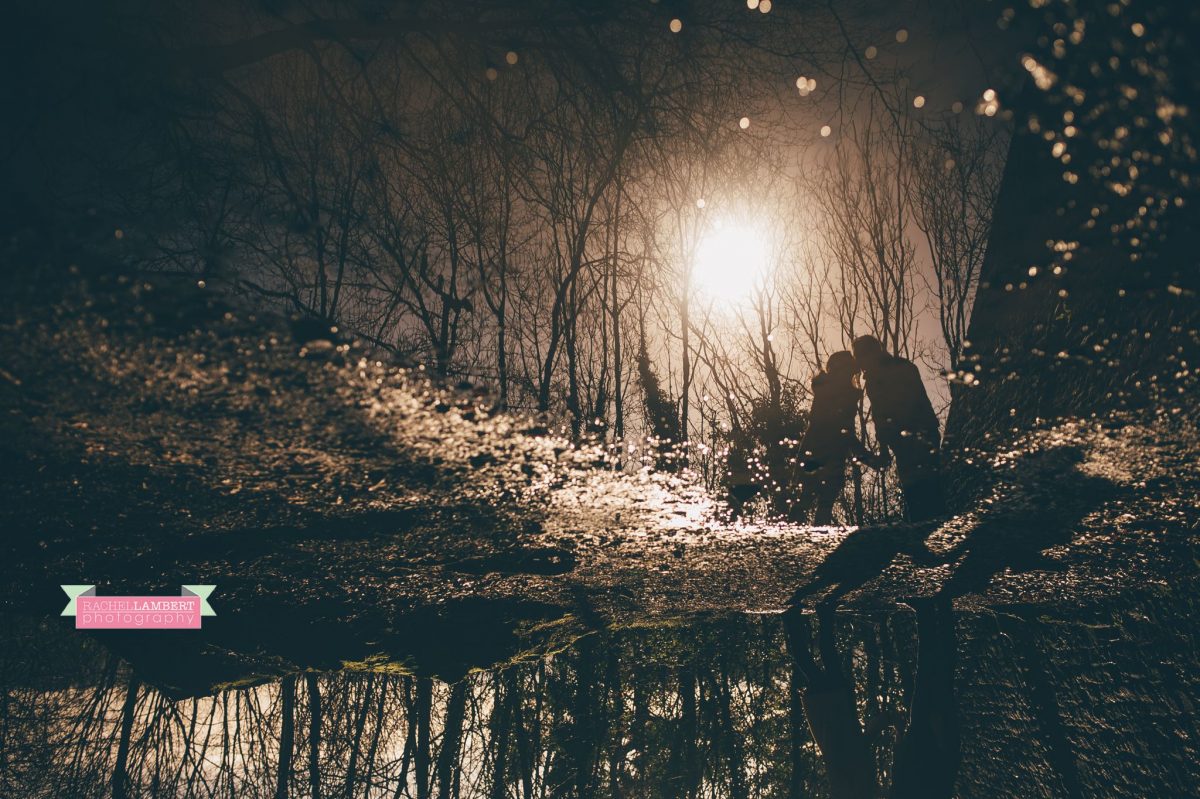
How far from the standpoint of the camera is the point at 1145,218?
1.04m

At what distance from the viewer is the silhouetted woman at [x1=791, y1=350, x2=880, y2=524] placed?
2.83 m

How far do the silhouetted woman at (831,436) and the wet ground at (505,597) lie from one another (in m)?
0.39

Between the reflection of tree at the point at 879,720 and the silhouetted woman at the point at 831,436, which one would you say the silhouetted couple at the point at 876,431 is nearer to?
the silhouetted woman at the point at 831,436

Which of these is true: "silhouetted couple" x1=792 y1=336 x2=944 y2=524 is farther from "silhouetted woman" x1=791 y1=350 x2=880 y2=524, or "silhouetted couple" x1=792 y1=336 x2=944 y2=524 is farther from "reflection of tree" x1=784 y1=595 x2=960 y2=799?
"reflection of tree" x1=784 y1=595 x2=960 y2=799

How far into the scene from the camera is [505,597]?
2.64 meters

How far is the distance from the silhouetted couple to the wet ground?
15 cm

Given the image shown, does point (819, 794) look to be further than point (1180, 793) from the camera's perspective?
Yes

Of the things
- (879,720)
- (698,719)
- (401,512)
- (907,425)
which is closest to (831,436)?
(907,425)

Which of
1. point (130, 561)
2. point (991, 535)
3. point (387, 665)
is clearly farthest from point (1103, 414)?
point (130, 561)

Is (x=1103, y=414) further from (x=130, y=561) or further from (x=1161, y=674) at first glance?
(x=130, y=561)

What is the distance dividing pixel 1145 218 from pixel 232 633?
10.9ft

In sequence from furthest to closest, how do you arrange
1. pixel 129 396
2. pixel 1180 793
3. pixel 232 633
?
pixel 232 633
pixel 1180 793
pixel 129 396

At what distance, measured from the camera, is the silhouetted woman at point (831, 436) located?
283cm

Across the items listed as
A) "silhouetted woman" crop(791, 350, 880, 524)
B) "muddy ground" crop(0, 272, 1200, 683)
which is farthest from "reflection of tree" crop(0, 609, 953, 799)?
"silhouetted woman" crop(791, 350, 880, 524)
